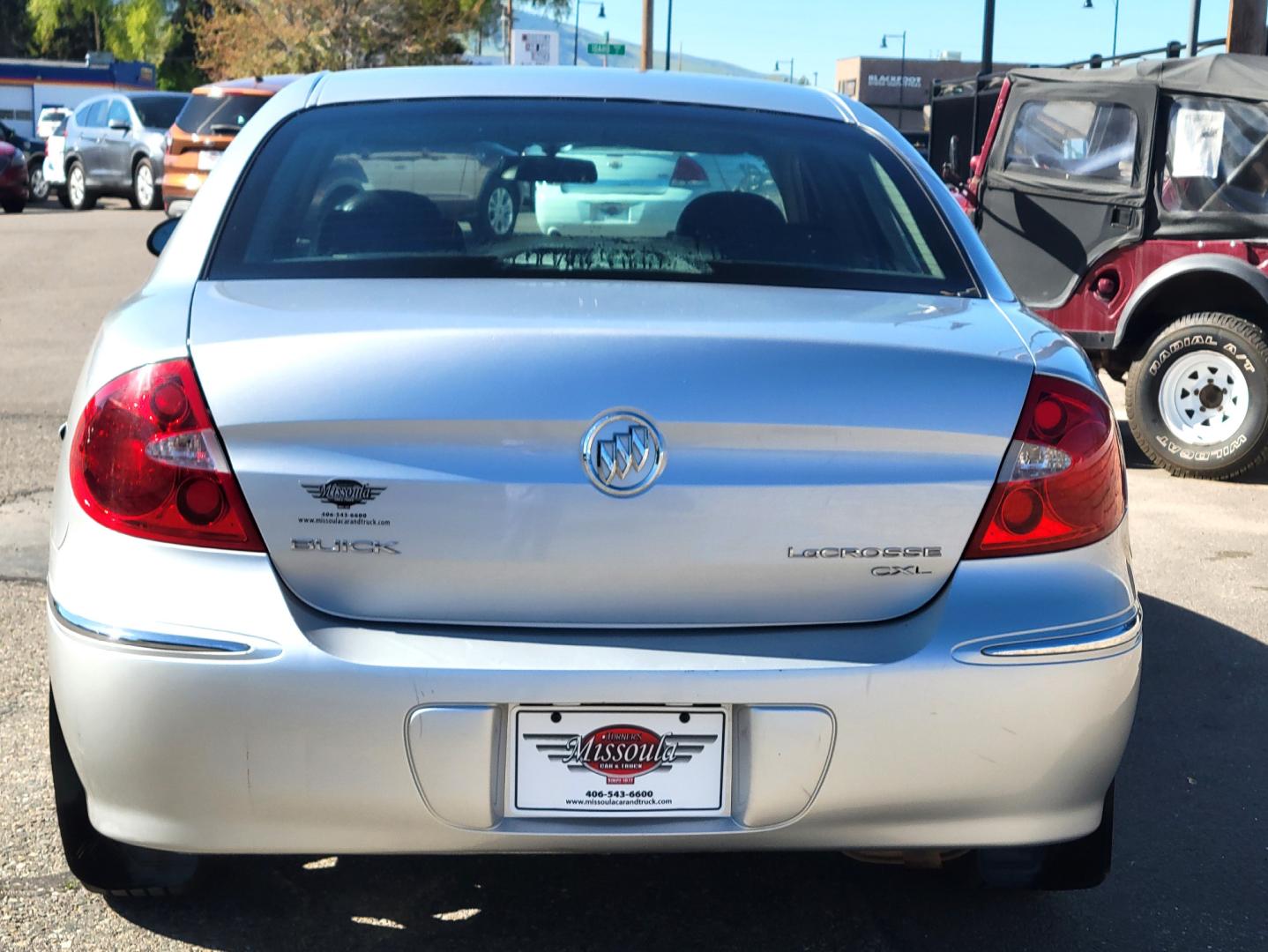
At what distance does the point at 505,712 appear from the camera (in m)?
2.45

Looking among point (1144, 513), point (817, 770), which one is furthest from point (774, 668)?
point (1144, 513)

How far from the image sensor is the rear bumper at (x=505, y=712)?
2.44 meters

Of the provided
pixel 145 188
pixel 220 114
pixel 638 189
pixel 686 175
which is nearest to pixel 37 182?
pixel 145 188

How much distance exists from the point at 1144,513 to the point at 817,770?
503 cm

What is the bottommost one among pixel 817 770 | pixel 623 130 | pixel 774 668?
pixel 817 770

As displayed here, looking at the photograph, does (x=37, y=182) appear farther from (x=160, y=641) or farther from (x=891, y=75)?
(x=891, y=75)

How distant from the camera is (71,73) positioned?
57219 millimetres

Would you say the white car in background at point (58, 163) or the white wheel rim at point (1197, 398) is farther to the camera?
the white car in background at point (58, 163)

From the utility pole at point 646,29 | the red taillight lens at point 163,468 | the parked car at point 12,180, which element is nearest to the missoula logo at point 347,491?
the red taillight lens at point 163,468

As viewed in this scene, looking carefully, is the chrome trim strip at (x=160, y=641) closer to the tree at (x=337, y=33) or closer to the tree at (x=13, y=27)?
the tree at (x=337, y=33)

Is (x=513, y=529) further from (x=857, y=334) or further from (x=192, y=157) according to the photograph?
(x=192, y=157)

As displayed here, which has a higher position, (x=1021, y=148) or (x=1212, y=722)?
(x=1021, y=148)

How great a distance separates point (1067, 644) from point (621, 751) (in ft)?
2.32

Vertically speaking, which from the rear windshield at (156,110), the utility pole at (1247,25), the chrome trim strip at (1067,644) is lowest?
the chrome trim strip at (1067,644)
